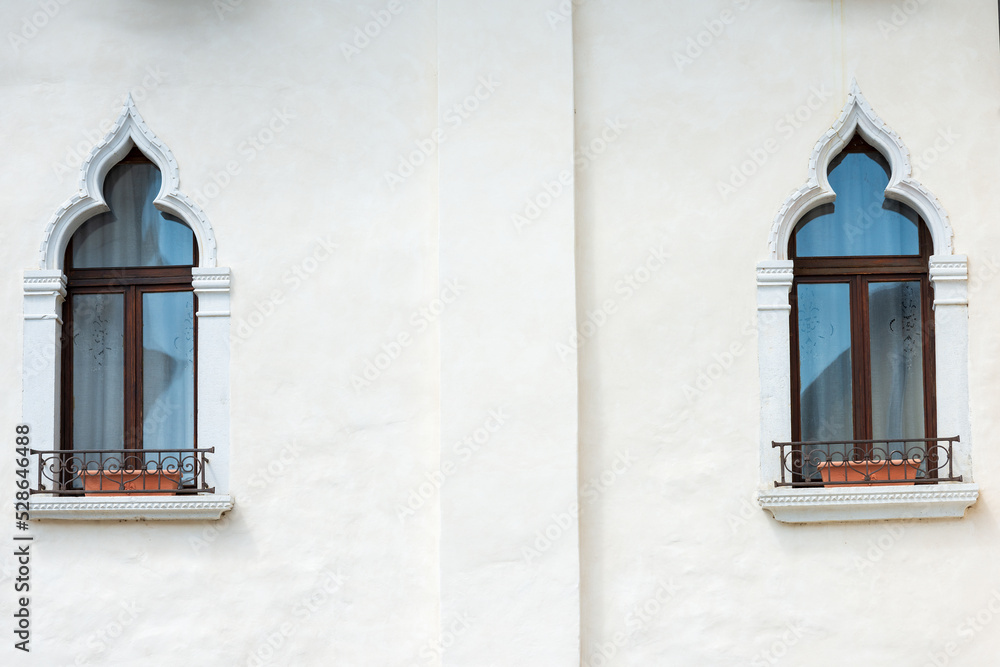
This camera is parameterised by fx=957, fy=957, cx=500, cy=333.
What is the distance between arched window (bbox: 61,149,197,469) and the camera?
6.41 m

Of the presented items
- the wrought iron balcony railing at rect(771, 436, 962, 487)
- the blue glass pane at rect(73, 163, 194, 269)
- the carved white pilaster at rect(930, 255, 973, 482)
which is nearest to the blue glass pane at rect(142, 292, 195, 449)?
the blue glass pane at rect(73, 163, 194, 269)

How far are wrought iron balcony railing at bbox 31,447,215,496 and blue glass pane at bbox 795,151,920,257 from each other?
166 inches

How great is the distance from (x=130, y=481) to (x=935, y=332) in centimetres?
537

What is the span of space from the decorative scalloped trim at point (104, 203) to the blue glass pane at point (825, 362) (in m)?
3.97

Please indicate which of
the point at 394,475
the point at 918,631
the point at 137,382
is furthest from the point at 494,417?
the point at 918,631

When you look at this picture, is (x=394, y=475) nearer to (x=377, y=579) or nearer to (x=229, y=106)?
(x=377, y=579)

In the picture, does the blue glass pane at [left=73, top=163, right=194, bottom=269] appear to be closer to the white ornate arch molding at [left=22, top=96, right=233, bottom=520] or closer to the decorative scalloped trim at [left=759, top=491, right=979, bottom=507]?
the white ornate arch molding at [left=22, top=96, right=233, bottom=520]

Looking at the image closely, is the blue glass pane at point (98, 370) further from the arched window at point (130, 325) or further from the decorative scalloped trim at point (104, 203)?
the decorative scalloped trim at point (104, 203)

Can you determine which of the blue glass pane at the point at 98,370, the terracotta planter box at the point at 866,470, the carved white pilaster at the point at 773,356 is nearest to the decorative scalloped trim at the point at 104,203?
the blue glass pane at the point at 98,370

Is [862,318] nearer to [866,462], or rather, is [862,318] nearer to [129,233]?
[866,462]

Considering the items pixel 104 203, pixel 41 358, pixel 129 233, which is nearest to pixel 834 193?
pixel 129 233

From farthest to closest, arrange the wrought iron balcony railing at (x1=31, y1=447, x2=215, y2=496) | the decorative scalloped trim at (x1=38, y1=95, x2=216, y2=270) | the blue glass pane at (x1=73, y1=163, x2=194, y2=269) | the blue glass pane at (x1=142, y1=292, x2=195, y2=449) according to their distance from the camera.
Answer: the blue glass pane at (x1=73, y1=163, x2=194, y2=269), the blue glass pane at (x1=142, y1=292, x2=195, y2=449), the decorative scalloped trim at (x1=38, y1=95, x2=216, y2=270), the wrought iron balcony railing at (x1=31, y1=447, x2=215, y2=496)

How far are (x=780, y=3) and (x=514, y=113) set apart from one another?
1965 millimetres

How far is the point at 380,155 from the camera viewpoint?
6293mm
